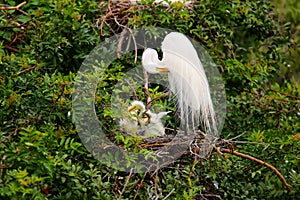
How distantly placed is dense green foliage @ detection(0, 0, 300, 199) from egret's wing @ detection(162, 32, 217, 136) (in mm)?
169

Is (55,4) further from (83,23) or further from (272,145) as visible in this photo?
(272,145)

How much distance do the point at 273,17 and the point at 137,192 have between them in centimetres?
137

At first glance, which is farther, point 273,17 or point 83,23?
point 273,17

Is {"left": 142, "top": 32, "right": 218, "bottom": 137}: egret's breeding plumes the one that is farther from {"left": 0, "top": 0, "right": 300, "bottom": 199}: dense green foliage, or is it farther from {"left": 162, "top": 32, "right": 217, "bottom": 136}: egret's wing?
{"left": 0, "top": 0, "right": 300, "bottom": 199}: dense green foliage

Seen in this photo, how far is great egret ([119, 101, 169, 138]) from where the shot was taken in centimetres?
204

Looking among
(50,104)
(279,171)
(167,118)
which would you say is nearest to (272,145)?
(279,171)

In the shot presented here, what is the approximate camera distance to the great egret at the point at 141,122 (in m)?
2.04

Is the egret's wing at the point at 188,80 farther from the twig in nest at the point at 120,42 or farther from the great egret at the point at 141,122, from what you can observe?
the twig in nest at the point at 120,42

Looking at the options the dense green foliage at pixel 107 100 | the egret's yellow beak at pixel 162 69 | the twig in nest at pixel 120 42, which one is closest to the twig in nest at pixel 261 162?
A: the dense green foliage at pixel 107 100

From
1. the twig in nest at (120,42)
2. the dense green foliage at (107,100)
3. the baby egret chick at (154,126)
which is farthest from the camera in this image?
the twig in nest at (120,42)

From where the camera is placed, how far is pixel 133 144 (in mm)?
1905

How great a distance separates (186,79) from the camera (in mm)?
2133

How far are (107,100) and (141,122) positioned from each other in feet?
0.51

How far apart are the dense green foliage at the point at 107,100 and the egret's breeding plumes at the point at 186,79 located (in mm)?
130
